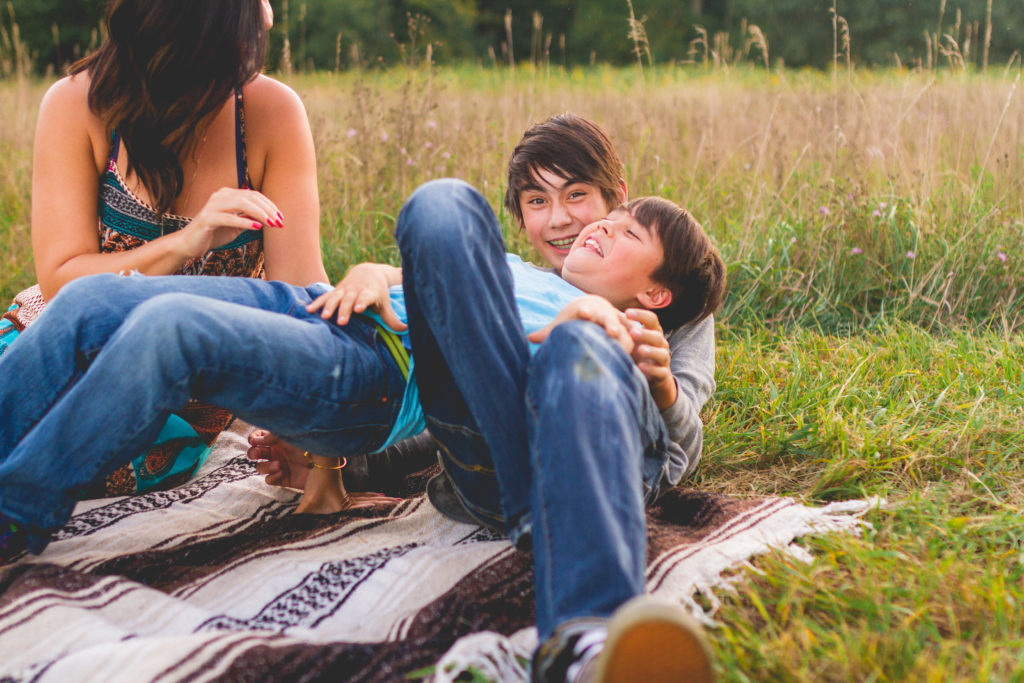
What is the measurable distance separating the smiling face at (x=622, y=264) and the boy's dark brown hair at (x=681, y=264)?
0.06 feet

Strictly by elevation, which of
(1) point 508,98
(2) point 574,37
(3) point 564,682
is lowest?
(3) point 564,682

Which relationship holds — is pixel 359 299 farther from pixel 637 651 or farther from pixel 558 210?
pixel 637 651

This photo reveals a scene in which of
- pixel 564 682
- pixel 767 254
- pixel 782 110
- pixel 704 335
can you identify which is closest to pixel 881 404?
pixel 704 335

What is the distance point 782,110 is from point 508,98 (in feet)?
5.43

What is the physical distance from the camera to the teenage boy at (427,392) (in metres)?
1.28

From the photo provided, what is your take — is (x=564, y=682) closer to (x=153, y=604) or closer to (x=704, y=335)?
(x=153, y=604)

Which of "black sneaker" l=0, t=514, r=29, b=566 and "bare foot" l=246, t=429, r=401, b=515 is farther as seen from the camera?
"bare foot" l=246, t=429, r=401, b=515

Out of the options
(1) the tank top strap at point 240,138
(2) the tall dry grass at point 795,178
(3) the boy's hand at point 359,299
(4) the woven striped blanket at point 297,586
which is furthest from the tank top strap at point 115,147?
(2) the tall dry grass at point 795,178

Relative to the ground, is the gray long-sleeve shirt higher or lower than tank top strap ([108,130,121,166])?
lower

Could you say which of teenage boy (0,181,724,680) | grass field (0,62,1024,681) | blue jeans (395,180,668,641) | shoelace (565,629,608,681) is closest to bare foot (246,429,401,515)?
teenage boy (0,181,724,680)

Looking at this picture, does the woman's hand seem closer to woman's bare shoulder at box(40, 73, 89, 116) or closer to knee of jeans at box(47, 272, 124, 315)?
knee of jeans at box(47, 272, 124, 315)

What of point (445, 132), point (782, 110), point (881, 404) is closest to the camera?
point (881, 404)

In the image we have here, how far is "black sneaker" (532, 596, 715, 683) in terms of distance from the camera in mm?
1043

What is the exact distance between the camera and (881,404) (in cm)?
249
